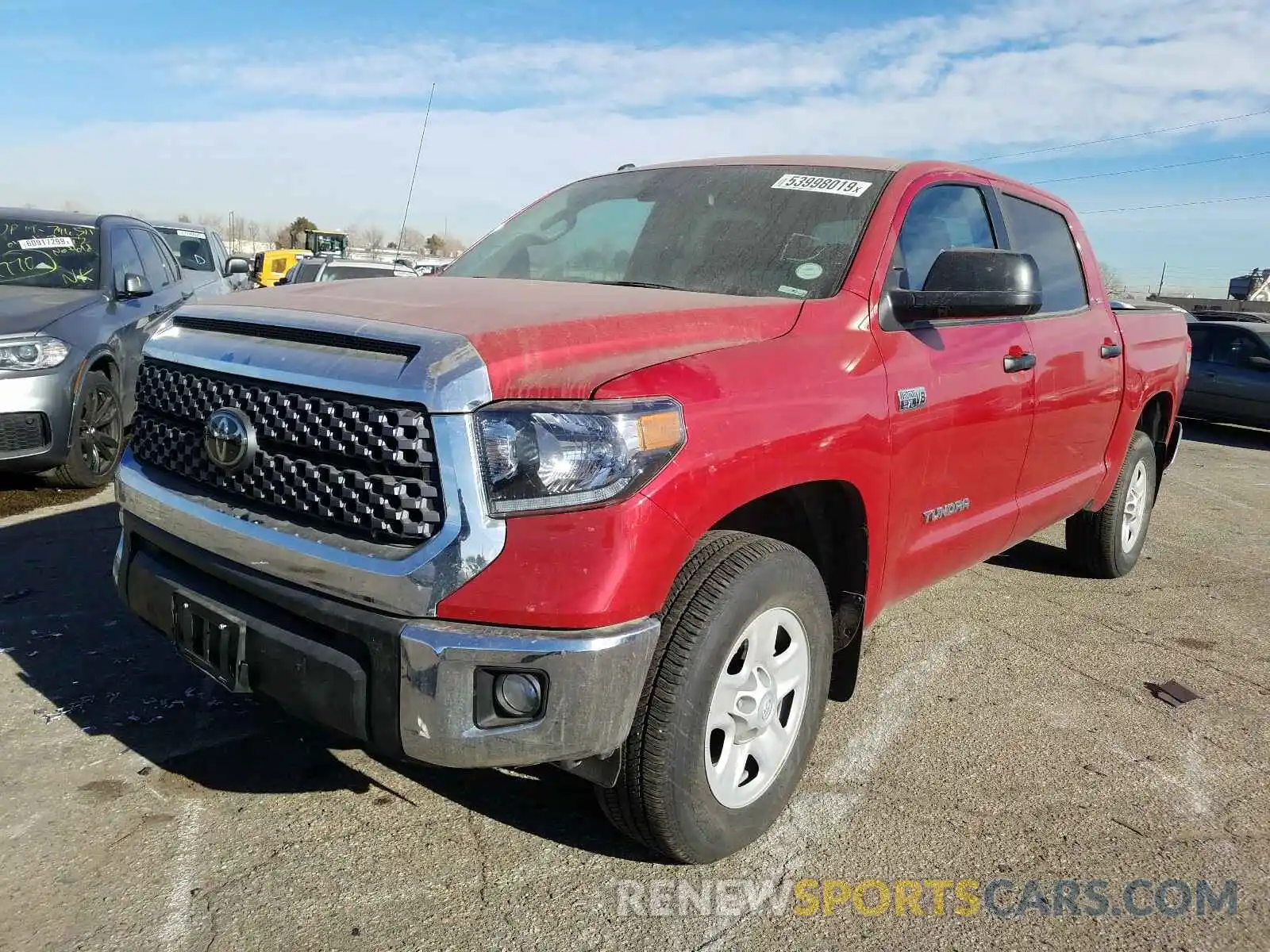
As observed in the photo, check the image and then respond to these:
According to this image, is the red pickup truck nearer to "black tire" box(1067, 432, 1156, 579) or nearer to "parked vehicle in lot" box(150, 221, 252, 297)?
"black tire" box(1067, 432, 1156, 579)

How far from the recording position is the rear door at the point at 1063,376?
385 cm

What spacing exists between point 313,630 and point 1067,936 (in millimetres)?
1881

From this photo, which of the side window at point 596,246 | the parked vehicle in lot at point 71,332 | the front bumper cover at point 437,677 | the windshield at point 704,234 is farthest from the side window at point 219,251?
the front bumper cover at point 437,677

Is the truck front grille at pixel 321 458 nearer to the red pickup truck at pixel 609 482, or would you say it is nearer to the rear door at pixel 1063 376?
the red pickup truck at pixel 609 482

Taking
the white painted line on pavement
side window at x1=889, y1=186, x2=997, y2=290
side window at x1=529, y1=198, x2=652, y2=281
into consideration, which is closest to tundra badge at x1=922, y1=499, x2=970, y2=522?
side window at x1=889, y1=186, x2=997, y2=290

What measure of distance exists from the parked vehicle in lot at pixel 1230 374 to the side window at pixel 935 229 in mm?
10349

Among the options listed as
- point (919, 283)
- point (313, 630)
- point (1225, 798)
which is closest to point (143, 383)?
point (313, 630)

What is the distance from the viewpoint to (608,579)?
A: 2.05 metres

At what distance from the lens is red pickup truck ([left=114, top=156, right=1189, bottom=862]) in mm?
2059

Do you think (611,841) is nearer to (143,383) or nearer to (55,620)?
(143,383)

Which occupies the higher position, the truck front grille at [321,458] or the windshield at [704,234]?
the windshield at [704,234]

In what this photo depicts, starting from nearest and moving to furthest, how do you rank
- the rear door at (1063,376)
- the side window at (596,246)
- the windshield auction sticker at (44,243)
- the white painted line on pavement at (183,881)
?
the white painted line on pavement at (183,881), the side window at (596,246), the rear door at (1063,376), the windshield auction sticker at (44,243)

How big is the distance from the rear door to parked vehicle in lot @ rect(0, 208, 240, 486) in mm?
5024

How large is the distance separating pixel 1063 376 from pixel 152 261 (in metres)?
6.47
